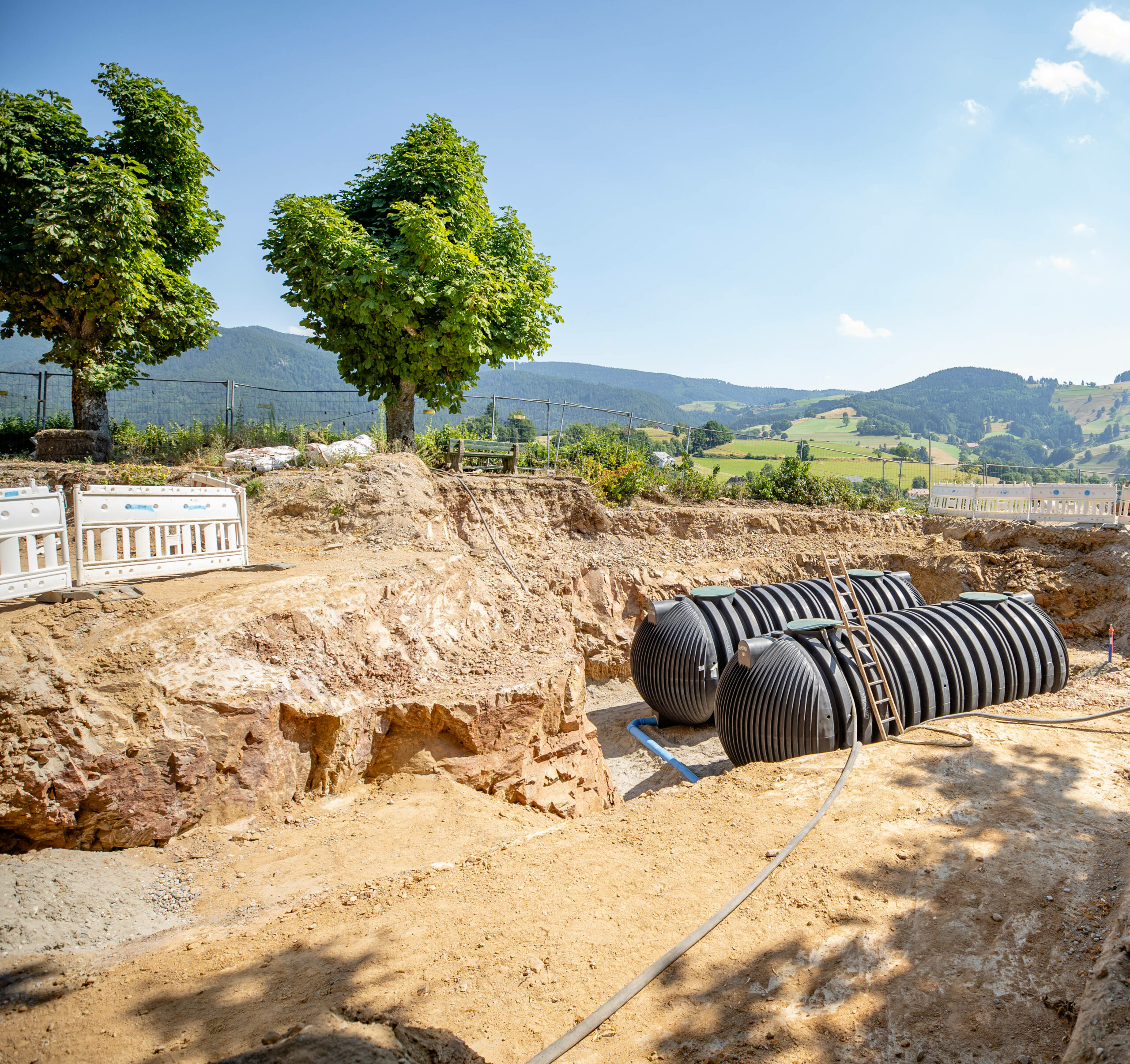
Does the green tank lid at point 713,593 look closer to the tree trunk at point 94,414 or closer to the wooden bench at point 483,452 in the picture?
the wooden bench at point 483,452

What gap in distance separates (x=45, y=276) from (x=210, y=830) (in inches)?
461

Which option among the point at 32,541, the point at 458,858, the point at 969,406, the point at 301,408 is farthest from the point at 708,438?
the point at 969,406

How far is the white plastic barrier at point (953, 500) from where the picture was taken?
18562 mm

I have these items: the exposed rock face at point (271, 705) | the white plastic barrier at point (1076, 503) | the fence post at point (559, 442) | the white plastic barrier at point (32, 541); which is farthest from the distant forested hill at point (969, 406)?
the white plastic barrier at point (32, 541)

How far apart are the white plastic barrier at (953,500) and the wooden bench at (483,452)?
490 inches

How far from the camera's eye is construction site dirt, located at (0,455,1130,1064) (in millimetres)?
2850

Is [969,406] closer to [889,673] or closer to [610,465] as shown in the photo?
[610,465]

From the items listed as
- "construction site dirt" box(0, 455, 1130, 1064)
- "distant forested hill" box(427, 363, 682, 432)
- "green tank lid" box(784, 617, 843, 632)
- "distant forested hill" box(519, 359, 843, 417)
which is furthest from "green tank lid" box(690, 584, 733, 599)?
"distant forested hill" box(519, 359, 843, 417)

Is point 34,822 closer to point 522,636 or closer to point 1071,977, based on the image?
point 522,636

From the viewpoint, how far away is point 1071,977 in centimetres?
298

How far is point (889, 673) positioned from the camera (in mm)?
7793

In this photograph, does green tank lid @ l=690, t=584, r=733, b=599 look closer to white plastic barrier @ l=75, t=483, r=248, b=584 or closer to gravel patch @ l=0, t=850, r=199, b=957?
white plastic barrier @ l=75, t=483, r=248, b=584

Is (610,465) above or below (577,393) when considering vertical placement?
below

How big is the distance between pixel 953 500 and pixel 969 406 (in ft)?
409
